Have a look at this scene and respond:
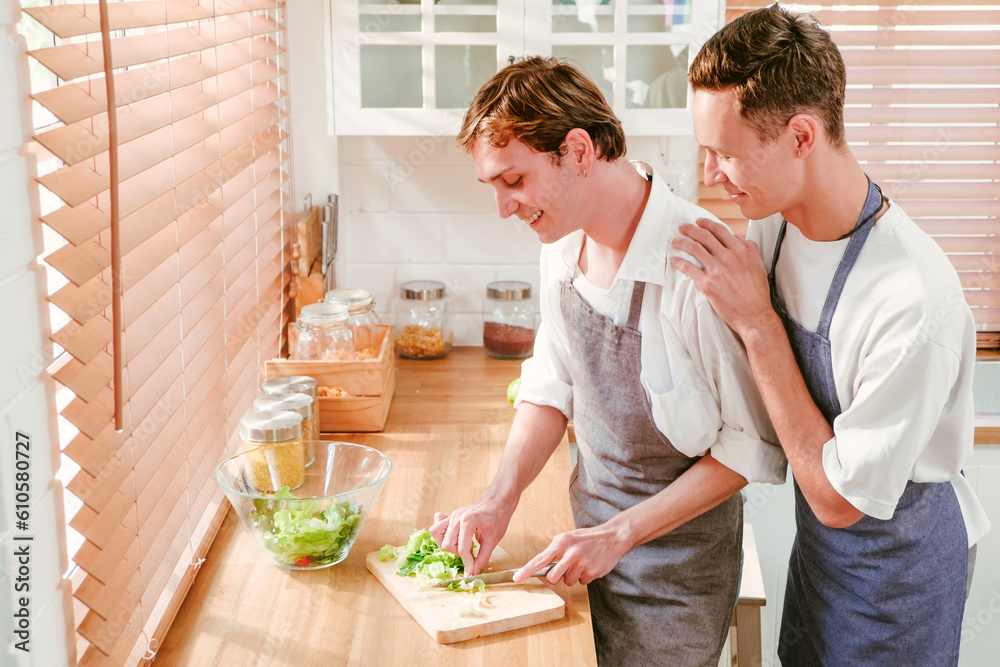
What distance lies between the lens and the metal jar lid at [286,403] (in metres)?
1.66

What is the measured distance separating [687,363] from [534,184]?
0.34 m

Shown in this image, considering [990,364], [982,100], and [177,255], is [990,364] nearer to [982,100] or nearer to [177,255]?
[982,100]

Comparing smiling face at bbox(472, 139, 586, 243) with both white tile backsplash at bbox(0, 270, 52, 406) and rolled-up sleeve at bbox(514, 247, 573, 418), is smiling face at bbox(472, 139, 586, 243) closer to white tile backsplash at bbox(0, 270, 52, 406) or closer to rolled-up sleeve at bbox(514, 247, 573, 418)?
rolled-up sleeve at bbox(514, 247, 573, 418)

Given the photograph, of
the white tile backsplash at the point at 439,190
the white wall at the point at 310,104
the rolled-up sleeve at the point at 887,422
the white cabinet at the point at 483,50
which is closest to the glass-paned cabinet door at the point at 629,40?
the white cabinet at the point at 483,50

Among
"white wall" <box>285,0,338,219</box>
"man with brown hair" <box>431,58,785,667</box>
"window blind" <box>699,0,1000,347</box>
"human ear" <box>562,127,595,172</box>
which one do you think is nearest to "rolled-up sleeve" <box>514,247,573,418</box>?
"man with brown hair" <box>431,58,785,667</box>

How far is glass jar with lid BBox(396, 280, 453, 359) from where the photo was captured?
8.29 feet

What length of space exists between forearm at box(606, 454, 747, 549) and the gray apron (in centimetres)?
7

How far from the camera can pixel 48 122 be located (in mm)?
1272

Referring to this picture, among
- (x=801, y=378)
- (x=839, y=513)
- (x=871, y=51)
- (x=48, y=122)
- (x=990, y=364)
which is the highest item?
(x=871, y=51)

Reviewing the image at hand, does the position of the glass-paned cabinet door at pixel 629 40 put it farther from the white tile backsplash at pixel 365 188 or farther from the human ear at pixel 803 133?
the human ear at pixel 803 133

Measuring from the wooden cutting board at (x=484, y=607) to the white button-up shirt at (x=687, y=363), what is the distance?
11.8 inches

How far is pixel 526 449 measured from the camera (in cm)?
154

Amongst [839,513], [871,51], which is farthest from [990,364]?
[839,513]

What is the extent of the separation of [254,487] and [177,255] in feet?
1.28
